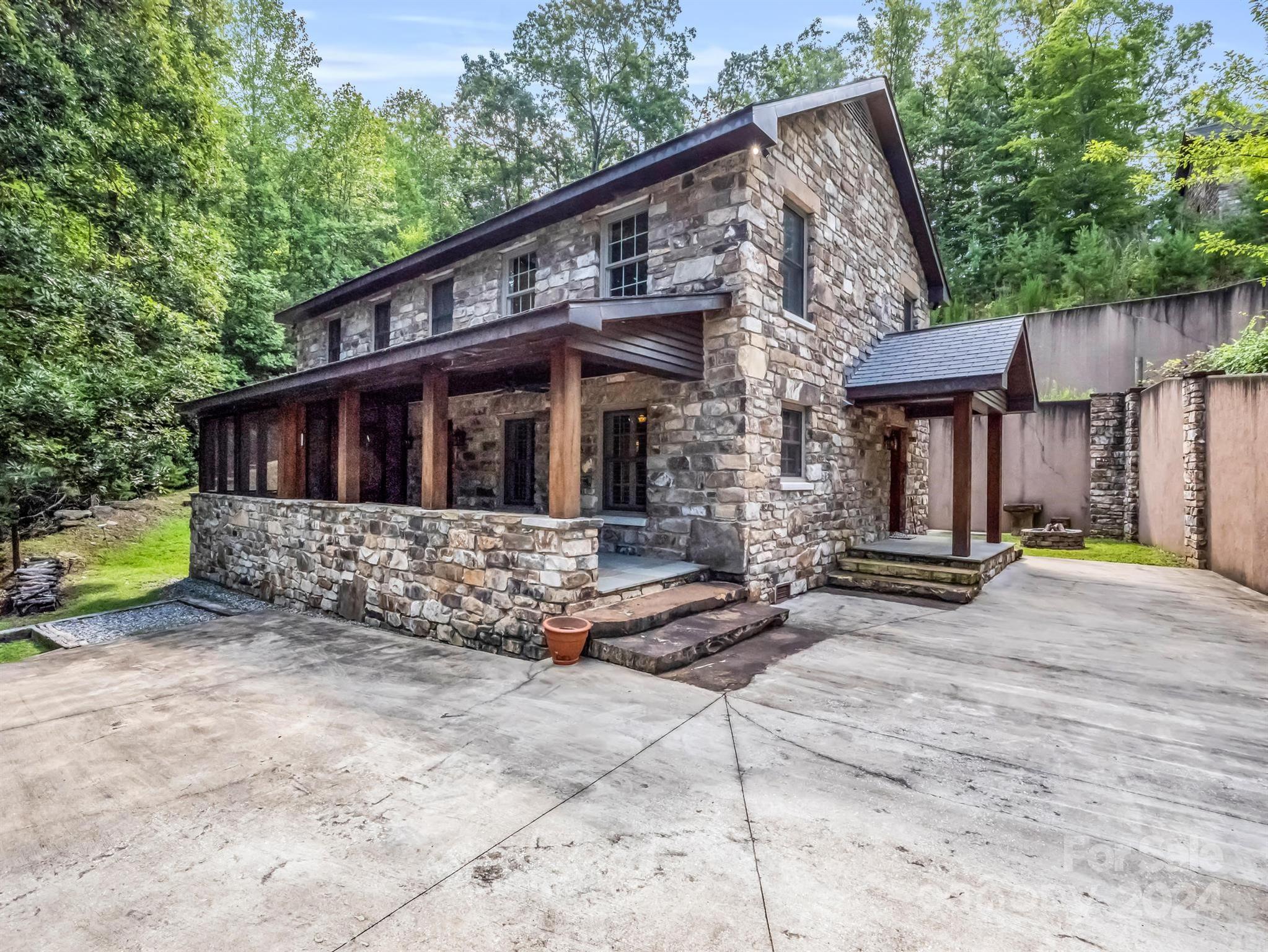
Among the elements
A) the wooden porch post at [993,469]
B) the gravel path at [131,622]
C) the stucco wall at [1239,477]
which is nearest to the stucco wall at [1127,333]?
the wooden porch post at [993,469]

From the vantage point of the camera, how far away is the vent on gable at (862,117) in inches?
347

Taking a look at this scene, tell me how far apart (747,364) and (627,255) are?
2448 millimetres

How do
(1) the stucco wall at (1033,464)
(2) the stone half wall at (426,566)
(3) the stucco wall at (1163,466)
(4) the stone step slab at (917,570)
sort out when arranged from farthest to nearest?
(1) the stucco wall at (1033,464) < (3) the stucco wall at (1163,466) < (4) the stone step slab at (917,570) < (2) the stone half wall at (426,566)

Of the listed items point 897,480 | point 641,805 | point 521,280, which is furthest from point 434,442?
point 897,480

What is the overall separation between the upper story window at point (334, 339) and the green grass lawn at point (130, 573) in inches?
207

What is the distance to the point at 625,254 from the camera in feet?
25.0

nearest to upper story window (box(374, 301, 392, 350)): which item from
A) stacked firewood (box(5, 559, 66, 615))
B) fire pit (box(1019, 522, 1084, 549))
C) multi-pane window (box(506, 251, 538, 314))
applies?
multi-pane window (box(506, 251, 538, 314))

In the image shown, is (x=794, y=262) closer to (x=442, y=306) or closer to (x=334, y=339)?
(x=442, y=306)

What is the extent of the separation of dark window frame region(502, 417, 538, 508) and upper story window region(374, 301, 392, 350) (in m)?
3.87

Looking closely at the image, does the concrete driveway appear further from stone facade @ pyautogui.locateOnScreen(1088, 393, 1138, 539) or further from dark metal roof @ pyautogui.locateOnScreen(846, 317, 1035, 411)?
stone facade @ pyautogui.locateOnScreen(1088, 393, 1138, 539)

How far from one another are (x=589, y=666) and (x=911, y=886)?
294cm

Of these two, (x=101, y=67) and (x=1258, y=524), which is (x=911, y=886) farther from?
(x=101, y=67)

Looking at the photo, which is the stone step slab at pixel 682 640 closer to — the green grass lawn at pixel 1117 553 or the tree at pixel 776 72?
the green grass lawn at pixel 1117 553

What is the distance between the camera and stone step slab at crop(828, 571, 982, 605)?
7.26 meters
